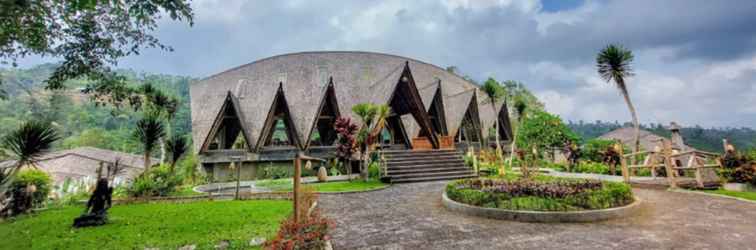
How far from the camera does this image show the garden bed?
569cm

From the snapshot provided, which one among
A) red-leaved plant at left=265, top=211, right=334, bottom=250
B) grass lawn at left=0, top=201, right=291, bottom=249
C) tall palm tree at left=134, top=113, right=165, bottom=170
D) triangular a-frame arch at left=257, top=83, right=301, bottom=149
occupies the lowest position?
grass lawn at left=0, top=201, right=291, bottom=249

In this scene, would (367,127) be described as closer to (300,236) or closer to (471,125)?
(300,236)

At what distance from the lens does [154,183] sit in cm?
940

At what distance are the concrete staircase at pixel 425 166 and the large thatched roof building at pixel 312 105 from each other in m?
1.76

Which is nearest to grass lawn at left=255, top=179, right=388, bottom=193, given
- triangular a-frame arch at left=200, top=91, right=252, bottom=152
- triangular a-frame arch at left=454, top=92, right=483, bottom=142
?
triangular a-frame arch at left=200, top=91, right=252, bottom=152

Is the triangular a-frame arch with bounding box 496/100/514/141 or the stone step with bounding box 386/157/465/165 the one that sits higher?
the triangular a-frame arch with bounding box 496/100/514/141

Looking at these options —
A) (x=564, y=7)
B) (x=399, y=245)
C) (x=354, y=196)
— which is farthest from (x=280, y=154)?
(x=564, y=7)

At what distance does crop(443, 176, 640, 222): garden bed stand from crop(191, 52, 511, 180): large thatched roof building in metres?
9.26

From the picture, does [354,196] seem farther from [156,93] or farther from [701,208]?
[156,93]

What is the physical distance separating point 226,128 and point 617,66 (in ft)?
68.4

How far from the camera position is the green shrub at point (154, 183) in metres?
9.21

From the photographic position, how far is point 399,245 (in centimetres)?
439

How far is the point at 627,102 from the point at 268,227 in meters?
15.9

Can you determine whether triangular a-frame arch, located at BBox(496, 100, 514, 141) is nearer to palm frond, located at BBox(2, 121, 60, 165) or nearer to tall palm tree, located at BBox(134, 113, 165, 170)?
tall palm tree, located at BBox(134, 113, 165, 170)
